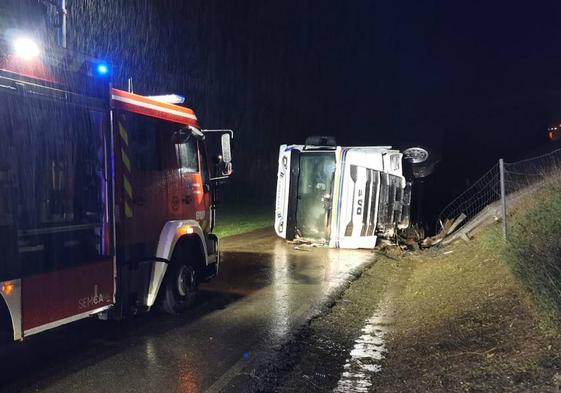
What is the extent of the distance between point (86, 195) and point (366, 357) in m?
3.12

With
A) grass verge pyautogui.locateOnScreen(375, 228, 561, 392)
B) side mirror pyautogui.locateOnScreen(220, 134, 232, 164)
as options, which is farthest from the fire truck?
grass verge pyautogui.locateOnScreen(375, 228, 561, 392)

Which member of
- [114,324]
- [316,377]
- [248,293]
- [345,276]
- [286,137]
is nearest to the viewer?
[316,377]

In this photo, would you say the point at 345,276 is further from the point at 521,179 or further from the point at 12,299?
the point at 12,299

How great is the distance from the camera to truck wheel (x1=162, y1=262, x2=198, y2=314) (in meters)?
6.75

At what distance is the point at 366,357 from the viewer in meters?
5.28

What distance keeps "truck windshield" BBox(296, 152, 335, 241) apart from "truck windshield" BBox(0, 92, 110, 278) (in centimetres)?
793

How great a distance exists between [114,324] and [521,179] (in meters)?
8.29

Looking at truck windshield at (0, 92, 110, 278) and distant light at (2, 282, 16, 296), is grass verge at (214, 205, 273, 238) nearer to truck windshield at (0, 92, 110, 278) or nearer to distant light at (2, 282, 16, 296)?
truck windshield at (0, 92, 110, 278)

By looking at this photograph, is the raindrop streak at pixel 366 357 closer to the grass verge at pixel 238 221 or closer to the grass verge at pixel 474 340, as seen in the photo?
the grass verge at pixel 474 340

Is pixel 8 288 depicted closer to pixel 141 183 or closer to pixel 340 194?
pixel 141 183

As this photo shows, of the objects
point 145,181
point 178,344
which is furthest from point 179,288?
point 145,181

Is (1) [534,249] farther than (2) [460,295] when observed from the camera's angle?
No

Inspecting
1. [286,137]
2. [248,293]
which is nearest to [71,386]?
[248,293]

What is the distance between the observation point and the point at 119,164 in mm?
5691
